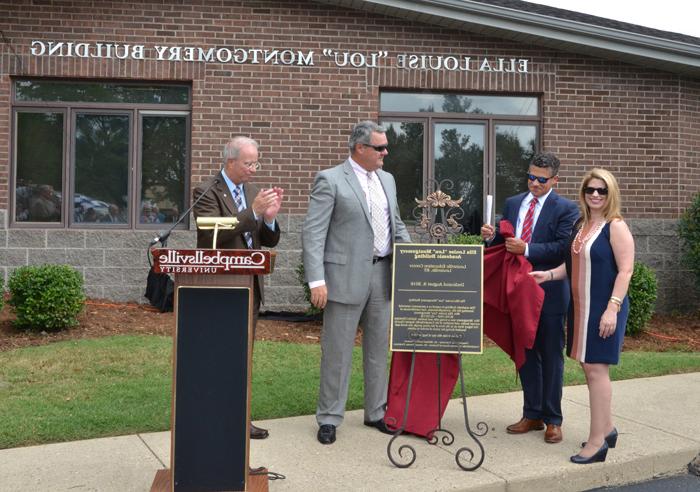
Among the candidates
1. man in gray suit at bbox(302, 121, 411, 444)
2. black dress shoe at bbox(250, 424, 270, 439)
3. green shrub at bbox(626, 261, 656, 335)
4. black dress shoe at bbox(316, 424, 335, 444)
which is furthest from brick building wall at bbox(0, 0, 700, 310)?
black dress shoe at bbox(316, 424, 335, 444)

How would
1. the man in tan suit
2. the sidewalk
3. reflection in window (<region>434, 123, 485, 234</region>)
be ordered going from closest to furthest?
the sidewalk → the man in tan suit → reflection in window (<region>434, 123, 485, 234</region>)

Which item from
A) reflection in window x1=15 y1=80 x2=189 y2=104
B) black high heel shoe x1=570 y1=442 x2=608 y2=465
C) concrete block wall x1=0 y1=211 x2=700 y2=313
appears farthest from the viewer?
reflection in window x1=15 y1=80 x2=189 y2=104

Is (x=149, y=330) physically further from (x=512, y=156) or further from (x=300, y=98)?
(x=512, y=156)

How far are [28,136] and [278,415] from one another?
685 cm

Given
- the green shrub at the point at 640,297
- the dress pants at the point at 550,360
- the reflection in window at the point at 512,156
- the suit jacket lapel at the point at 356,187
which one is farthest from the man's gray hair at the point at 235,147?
the reflection in window at the point at 512,156

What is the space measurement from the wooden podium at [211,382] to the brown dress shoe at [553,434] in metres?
2.29

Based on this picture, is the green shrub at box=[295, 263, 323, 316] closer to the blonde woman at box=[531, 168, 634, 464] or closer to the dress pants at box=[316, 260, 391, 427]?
the dress pants at box=[316, 260, 391, 427]

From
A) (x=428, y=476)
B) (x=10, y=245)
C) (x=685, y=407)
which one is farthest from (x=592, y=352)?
(x=10, y=245)

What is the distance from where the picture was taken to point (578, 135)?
11562 millimetres

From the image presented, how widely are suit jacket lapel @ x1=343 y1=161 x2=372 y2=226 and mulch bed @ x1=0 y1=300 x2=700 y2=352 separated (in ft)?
13.3

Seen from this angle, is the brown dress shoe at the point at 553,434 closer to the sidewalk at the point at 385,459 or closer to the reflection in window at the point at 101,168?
the sidewalk at the point at 385,459

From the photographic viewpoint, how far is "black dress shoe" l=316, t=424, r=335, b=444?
212 inches

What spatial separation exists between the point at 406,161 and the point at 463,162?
87 cm

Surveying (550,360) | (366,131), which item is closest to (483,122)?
(366,131)
